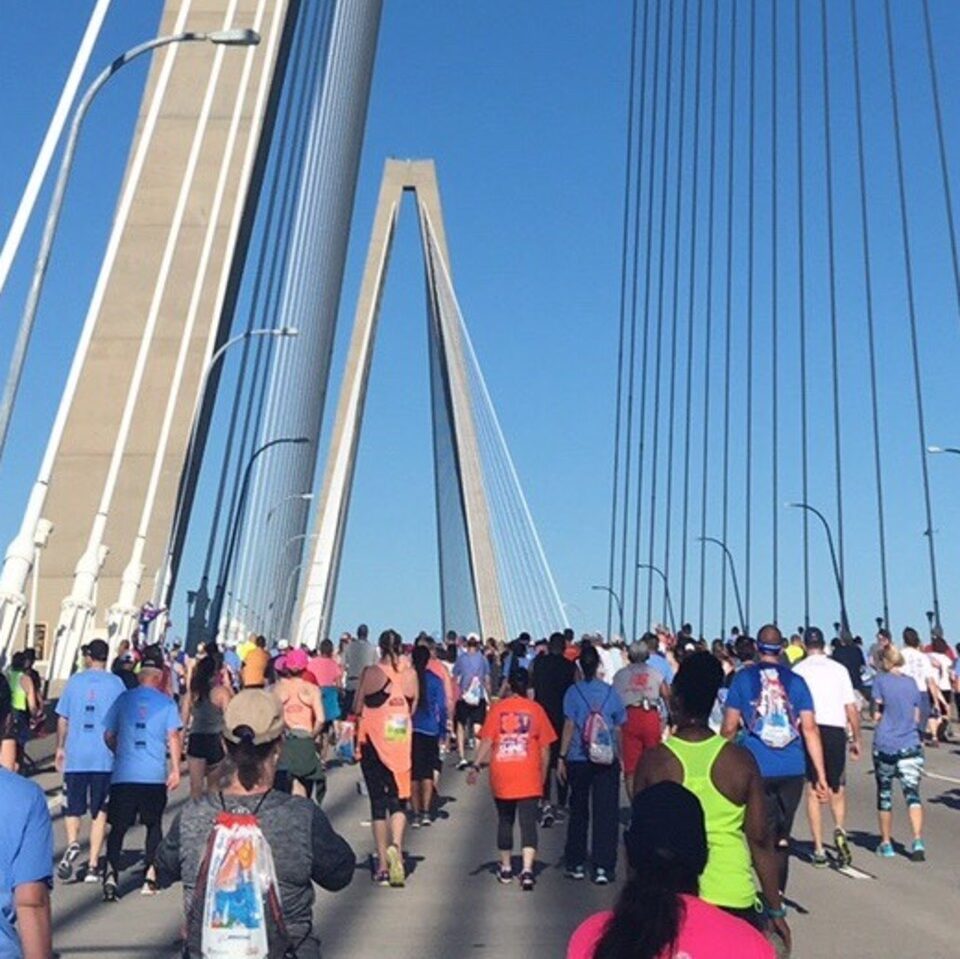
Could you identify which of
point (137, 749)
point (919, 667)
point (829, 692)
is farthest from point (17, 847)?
point (919, 667)

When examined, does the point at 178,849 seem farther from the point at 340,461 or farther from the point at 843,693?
the point at 340,461

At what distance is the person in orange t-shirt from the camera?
433 inches

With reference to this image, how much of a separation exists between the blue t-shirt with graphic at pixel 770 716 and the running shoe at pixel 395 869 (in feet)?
8.69

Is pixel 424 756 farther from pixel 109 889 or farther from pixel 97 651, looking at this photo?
pixel 109 889

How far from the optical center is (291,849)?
449 cm

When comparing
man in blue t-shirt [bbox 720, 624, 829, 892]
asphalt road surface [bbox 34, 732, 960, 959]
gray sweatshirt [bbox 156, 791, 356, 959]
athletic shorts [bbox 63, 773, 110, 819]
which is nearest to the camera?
gray sweatshirt [bbox 156, 791, 356, 959]

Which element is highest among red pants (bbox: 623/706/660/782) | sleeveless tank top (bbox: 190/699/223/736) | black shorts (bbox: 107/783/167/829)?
red pants (bbox: 623/706/660/782)

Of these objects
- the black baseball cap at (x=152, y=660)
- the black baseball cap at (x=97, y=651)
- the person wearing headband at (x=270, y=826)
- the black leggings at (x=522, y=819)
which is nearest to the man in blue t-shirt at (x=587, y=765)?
the black leggings at (x=522, y=819)

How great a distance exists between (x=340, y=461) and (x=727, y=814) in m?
51.3

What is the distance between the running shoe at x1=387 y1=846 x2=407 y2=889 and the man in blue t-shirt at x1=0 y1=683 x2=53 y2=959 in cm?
715

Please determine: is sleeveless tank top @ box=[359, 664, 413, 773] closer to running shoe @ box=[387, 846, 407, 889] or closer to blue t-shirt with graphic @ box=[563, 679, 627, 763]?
running shoe @ box=[387, 846, 407, 889]

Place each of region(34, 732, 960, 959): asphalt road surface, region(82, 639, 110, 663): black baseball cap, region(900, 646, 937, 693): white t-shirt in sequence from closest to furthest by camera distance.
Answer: region(34, 732, 960, 959): asphalt road surface < region(82, 639, 110, 663): black baseball cap < region(900, 646, 937, 693): white t-shirt

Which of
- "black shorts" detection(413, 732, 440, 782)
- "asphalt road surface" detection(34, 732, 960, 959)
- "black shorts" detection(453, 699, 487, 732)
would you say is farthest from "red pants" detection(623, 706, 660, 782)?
"black shorts" detection(453, 699, 487, 732)

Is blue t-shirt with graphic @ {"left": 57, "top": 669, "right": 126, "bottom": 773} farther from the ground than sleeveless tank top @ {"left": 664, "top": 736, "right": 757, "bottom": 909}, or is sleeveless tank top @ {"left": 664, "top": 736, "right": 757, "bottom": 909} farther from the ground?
blue t-shirt with graphic @ {"left": 57, "top": 669, "right": 126, "bottom": 773}
